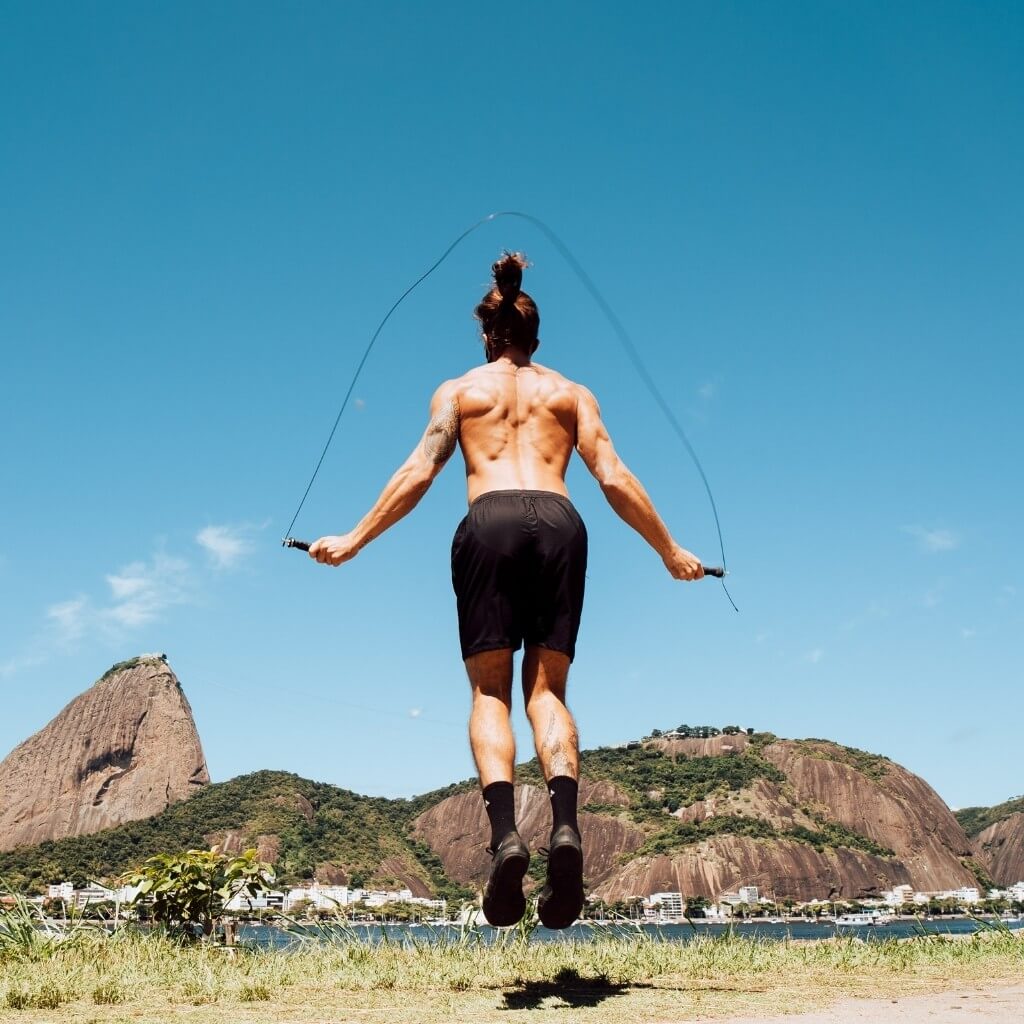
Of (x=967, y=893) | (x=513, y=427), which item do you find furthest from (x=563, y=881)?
(x=967, y=893)

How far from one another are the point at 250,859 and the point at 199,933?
48 cm

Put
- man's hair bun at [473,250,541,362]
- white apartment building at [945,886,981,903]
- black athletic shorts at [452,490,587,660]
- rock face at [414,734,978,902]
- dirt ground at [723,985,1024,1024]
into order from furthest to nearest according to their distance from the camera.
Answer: white apartment building at [945,886,981,903], rock face at [414,734,978,902], man's hair bun at [473,250,541,362], black athletic shorts at [452,490,587,660], dirt ground at [723,985,1024,1024]

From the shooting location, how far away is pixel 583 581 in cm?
412

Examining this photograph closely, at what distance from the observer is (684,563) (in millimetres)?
4434

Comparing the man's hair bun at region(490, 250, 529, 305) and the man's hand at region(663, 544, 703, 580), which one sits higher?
the man's hair bun at region(490, 250, 529, 305)

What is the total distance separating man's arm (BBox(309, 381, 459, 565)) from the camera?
167 inches

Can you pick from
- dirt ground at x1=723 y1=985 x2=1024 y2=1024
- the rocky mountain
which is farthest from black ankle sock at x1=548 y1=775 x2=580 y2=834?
the rocky mountain

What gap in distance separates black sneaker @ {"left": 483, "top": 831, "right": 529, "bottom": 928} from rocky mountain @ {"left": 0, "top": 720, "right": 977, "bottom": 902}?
443ft

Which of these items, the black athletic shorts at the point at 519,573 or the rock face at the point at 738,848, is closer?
the black athletic shorts at the point at 519,573

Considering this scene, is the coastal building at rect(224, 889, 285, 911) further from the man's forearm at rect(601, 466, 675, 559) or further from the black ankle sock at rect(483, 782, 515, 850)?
the man's forearm at rect(601, 466, 675, 559)

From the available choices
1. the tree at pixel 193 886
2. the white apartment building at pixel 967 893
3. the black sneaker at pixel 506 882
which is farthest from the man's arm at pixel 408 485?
the white apartment building at pixel 967 893

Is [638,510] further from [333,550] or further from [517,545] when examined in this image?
[333,550]

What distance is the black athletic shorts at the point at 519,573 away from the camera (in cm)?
395

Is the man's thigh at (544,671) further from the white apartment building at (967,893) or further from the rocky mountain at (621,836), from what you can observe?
the white apartment building at (967,893)
